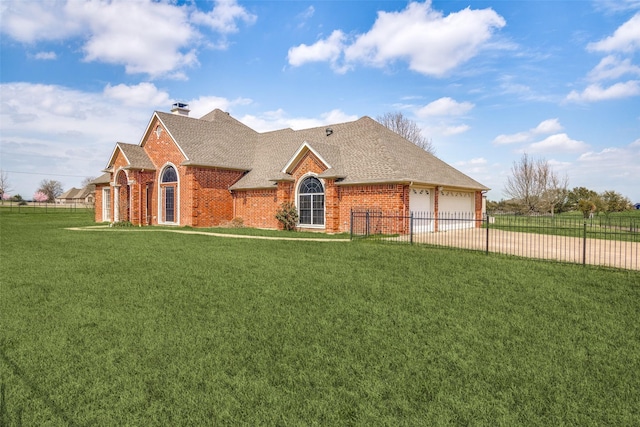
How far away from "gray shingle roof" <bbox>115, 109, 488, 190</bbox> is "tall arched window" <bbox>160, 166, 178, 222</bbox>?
210 centimetres

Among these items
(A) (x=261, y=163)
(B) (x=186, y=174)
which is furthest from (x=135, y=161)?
(A) (x=261, y=163)

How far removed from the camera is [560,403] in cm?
471

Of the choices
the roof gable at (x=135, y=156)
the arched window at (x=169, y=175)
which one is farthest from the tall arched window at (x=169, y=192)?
the roof gable at (x=135, y=156)

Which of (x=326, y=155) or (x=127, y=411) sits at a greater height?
(x=326, y=155)

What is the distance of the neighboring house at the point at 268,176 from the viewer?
20.6 metres

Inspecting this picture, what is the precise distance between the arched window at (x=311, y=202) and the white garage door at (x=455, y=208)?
6598 mm

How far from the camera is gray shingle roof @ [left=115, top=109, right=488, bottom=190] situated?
20.6 metres

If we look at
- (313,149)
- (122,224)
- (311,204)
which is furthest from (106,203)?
(313,149)

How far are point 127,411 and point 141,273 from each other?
23.0 ft

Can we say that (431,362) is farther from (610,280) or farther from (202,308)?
(610,280)

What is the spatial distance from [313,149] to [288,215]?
4.05 meters

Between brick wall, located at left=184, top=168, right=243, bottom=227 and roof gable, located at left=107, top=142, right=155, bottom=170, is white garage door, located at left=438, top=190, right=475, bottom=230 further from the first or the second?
roof gable, located at left=107, top=142, right=155, bottom=170

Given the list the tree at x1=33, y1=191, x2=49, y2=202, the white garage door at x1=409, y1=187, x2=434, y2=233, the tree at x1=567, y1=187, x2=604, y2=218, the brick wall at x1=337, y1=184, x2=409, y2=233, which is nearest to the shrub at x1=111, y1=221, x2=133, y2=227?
the brick wall at x1=337, y1=184, x2=409, y2=233

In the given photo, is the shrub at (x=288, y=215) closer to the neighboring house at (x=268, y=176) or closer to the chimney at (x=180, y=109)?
the neighboring house at (x=268, y=176)
